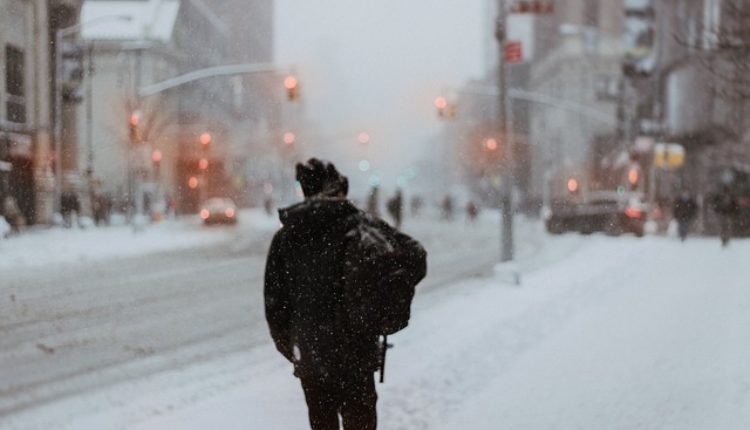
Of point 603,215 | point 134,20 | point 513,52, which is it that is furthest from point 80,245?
point 134,20

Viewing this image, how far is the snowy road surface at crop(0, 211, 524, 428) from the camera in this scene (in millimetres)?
7308

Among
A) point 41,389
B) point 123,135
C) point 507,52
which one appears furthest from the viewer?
point 123,135

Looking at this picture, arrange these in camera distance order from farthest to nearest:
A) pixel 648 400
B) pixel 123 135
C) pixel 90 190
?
pixel 123 135 < pixel 90 190 < pixel 648 400

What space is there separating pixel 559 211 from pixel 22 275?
23609 mm

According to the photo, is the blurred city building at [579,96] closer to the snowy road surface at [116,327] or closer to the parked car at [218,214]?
the parked car at [218,214]

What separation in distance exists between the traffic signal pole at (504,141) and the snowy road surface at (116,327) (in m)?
1.46

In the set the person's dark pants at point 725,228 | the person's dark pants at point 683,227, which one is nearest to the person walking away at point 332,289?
the person's dark pants at point 725,228

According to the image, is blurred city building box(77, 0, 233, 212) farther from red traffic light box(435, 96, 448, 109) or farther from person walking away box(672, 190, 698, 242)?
person walking away box(672, 190, 698, 242)

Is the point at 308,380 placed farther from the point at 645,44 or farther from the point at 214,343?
the point at 645,44

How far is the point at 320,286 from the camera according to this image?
4000 millimetres

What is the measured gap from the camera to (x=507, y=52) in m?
16.4

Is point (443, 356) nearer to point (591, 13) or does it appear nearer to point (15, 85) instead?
point (15, 85)

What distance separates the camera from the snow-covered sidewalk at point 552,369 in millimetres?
6352

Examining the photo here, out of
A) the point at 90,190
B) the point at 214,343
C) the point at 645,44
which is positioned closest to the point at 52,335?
the point at 214,343
